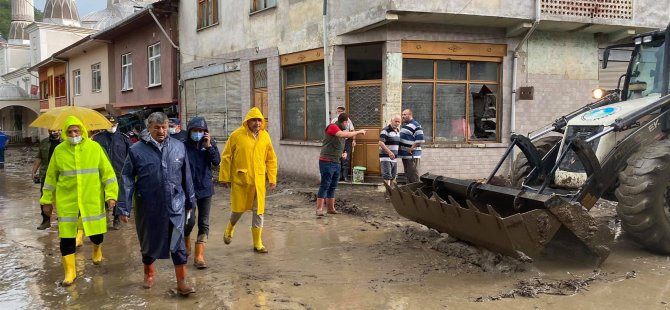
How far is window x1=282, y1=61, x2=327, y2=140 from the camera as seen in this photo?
12.3 meters

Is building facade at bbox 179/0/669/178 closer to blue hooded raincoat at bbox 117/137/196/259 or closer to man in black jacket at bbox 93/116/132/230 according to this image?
man in black jacket at bbox 93/116/132/230

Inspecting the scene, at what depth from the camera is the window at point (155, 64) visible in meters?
19.8

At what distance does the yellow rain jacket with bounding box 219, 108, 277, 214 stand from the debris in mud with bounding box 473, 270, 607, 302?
2.66 m

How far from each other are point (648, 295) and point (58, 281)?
535 centimetres

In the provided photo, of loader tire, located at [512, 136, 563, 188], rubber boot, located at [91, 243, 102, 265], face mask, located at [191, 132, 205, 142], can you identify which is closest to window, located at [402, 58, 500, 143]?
loader tire, located at [512, 136, 563, 188]

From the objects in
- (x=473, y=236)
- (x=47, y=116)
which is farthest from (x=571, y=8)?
(x=47, y=116)

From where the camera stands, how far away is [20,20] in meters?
48.9

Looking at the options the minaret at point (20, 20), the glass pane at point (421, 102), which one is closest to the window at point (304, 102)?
the glass pane at point (421, 102)

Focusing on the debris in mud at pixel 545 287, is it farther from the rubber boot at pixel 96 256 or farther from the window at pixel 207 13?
the window at pixel 207 13

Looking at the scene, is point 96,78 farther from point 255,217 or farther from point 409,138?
point 255,217

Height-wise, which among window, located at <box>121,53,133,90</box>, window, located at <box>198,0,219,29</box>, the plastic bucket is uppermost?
window, located at <box>198,0,219,29</box>

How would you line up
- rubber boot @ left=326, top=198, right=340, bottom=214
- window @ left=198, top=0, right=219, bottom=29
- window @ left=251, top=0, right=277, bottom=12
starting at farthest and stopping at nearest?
window @ left=198, top=0, right=219, bottom=29 → window @ left=251, top=0, right=277, bottom=12 → rubber boot @ left=326, top=198, right=340, bottom=214

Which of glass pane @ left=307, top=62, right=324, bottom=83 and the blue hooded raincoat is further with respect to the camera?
glass pane @ left=307, top=62, right=324, bottom=83

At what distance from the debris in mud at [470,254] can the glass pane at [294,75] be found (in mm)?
7032
